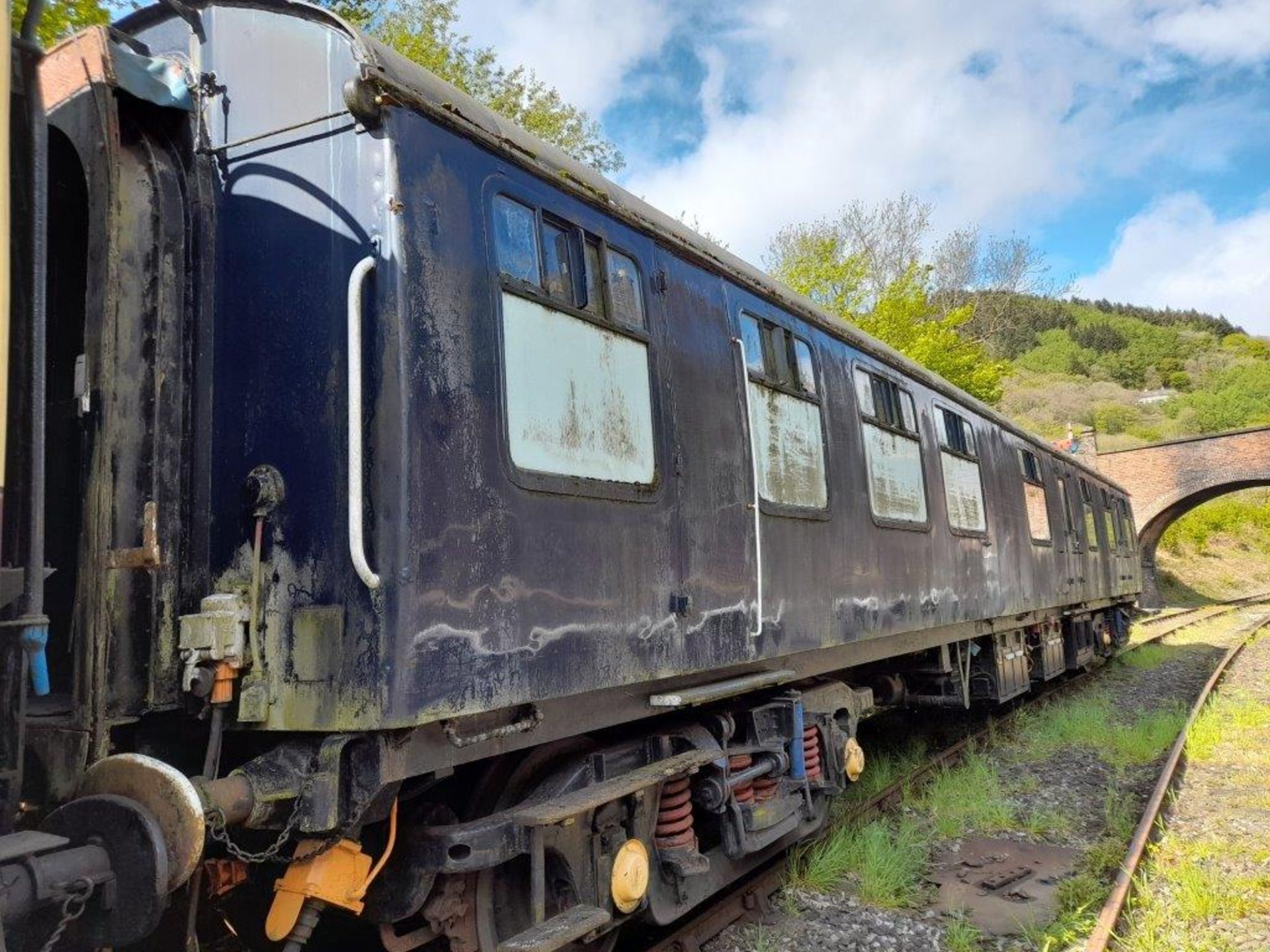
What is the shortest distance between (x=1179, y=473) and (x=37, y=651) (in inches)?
1501

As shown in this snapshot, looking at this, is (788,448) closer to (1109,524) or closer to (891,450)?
(891,450)

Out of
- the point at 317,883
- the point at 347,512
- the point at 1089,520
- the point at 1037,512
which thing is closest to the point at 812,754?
the point at 317,883

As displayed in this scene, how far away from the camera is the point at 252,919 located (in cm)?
385

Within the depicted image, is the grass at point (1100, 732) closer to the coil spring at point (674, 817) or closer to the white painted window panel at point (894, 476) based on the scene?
the white painted window panel at point (894, 476)

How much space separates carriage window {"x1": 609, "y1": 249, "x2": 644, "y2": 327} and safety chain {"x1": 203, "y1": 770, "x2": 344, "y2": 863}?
2.14m

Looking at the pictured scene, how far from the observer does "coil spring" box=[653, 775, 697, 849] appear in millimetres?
4188

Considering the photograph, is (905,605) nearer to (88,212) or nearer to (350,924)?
(350,924)

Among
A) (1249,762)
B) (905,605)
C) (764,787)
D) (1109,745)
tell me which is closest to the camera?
(764,787)

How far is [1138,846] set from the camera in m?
5.74

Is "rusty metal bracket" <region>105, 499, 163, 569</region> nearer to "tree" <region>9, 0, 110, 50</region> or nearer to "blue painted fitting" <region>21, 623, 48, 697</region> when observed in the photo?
"blue painted fitting" <region>21, 623, 48, 697</region>

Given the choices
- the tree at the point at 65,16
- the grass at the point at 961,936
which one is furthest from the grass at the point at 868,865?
the tree at the point at 65,16

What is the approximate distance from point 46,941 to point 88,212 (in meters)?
2.02

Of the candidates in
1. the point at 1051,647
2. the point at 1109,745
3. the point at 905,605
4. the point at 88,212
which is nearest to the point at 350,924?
the point at 88,212

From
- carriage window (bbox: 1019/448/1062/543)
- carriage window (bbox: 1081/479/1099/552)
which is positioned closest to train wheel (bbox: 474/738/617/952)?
carriage window (bbox: 1019/448/1062/543)
